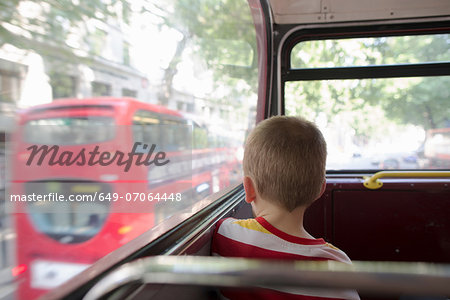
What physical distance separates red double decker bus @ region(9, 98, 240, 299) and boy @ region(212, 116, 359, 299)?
1224 mm

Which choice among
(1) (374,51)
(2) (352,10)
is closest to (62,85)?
(2) (352,10)

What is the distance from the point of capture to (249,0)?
9.30 ft

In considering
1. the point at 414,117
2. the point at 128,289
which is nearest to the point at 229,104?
the point at 414,117

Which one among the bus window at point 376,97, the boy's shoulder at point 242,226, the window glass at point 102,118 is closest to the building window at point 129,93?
the window glass at point 102,118

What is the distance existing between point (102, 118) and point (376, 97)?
2.67 metres

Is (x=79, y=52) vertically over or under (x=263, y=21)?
under

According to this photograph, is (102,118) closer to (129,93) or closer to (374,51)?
(129,93)

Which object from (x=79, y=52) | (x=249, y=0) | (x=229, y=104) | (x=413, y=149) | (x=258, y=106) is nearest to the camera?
(x=79, y=52)

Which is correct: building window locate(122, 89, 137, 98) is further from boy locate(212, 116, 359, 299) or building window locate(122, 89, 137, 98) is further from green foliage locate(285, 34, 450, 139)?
boy locate(212, 116, 359, 299)

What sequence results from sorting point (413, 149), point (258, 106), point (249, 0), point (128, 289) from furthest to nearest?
point (258, 106), point (413, 149), point (249, 0), point (128, 289)

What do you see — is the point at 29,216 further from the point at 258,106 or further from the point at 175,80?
the point at 258,106

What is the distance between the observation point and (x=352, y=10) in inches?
117

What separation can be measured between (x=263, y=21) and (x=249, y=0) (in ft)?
0.97

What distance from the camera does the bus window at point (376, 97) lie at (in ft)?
9.59
